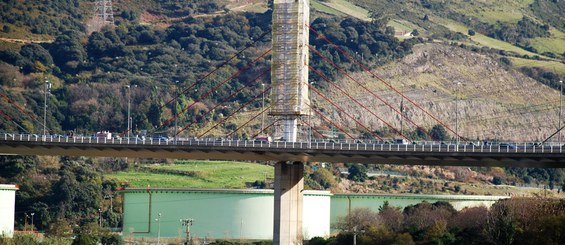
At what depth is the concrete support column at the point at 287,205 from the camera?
126875 millimetres

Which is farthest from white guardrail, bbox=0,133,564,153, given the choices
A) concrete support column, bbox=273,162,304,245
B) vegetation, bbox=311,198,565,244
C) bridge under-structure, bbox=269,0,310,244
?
vegetation, bbox=311,198,565,244

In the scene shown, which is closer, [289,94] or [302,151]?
[302,151]

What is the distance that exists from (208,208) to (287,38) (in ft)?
92.8

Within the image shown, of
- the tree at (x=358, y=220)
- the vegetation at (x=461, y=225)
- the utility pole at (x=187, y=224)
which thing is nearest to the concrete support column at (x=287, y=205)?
the vegetation at (x=461, y=225)

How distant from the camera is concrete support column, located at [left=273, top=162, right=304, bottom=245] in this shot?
127m

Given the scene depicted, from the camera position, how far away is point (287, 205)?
127 meters

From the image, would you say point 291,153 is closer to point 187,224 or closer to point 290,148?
point 290,148

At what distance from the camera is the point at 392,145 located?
12081 centimetres

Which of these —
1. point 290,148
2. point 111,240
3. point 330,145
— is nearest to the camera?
point 330,145

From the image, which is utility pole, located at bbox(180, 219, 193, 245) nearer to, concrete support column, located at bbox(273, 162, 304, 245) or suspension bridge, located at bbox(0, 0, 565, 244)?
suspension bridge, located at bbox(0, 0, 565, 244)

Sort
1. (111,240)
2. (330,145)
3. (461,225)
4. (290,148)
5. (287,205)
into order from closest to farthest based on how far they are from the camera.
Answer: (330,145) < (290,148) < (287,205) < (461,225) < (111,240)

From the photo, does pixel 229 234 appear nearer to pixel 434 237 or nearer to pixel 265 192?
pixel 265 192

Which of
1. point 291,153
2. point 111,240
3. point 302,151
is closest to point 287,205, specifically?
point 291,153

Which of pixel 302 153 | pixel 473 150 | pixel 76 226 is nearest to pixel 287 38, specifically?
pixel 302 153
